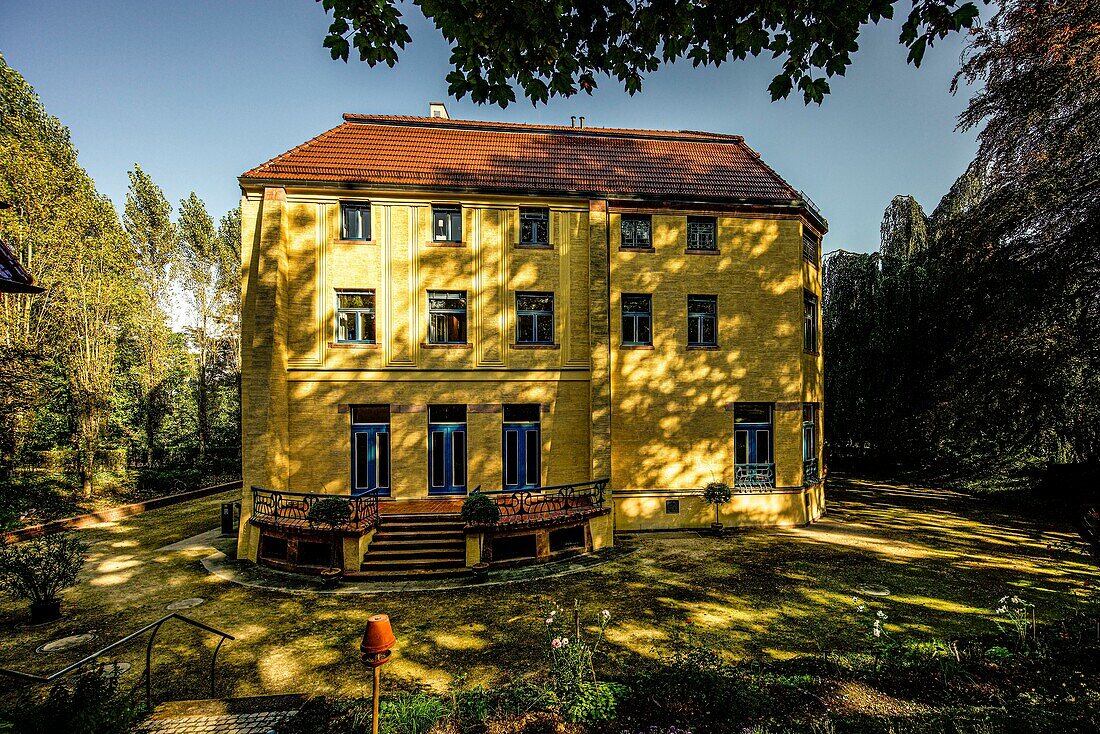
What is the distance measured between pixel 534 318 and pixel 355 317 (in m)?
5.93

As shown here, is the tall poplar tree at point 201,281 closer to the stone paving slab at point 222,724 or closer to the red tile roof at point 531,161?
the red tile roof at point 531,161

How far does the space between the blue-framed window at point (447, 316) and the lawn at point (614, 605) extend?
774cm

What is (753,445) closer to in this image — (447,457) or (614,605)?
(614,605)

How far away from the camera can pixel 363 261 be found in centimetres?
1396

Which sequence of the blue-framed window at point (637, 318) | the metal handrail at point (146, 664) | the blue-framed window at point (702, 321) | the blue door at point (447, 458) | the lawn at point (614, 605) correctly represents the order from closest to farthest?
the metal handrail at point (146, 664) < the lawn at point (614, 605) < the blue door at point (447, 458) < the blue-framed window at point (637, 318) < the blue-framed window at point (702, 321)

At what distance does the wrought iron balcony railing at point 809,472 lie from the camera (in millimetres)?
15141

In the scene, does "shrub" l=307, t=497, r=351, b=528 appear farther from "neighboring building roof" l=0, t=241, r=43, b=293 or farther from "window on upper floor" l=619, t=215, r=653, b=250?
"window on upper floor" l=619, t=215, r=653, b=250

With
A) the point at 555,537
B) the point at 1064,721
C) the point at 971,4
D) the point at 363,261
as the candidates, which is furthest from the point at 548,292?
the point at 1064,721

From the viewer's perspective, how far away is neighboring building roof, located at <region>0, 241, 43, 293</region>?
15.1 ft

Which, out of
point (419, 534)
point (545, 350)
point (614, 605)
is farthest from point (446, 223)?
point (614, 605)

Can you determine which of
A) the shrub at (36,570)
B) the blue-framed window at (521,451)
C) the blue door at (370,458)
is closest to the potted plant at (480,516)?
the blue-framed window at (521,451)

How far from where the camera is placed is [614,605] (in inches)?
351

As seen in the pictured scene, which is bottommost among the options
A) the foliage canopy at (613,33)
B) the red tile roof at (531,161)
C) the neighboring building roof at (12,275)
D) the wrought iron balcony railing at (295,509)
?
the wrought iron balcony railing at (295,509)

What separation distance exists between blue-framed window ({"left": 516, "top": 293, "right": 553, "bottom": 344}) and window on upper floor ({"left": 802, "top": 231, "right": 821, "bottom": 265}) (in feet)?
31.7
